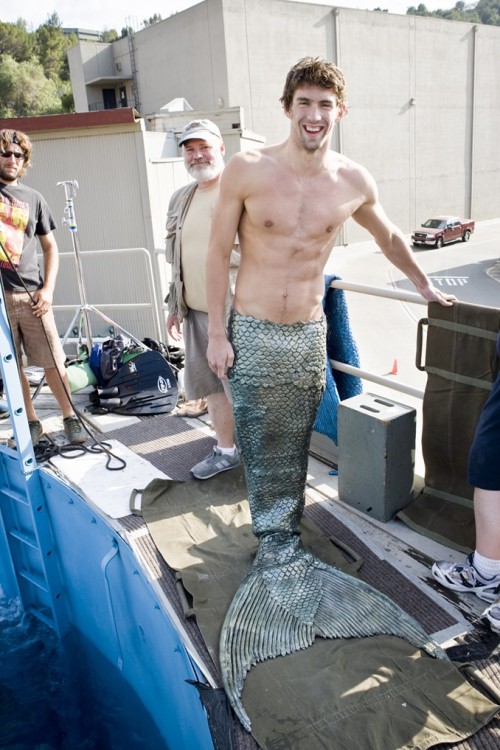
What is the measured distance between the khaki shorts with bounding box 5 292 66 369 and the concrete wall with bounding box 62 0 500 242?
2592cm

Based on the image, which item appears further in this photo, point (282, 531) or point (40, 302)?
point (40, 302)

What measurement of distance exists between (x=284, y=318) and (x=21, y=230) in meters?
1.98

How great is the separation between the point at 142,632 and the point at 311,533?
87 cm

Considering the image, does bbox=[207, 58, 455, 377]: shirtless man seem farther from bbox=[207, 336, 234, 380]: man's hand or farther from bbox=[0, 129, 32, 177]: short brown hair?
bbox=[0, 129, 32, 177]: short brown hair

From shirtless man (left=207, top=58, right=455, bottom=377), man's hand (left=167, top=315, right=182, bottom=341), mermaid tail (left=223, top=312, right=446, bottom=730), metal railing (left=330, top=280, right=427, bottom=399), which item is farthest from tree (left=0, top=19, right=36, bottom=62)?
mermaid tail (left=223, top=312, right=446, bottom=730)

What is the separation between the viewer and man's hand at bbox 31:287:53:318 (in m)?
3.69

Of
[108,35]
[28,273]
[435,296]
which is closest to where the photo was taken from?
[435,296]

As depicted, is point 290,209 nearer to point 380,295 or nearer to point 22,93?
point 380,295

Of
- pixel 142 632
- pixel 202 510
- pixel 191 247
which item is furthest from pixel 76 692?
pixel 191 247

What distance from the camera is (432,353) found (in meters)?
2.84

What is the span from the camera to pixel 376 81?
99.1ft

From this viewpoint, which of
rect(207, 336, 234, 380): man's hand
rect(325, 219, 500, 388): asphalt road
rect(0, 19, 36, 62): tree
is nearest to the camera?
rect(207, 336, 234, 380): man's hand

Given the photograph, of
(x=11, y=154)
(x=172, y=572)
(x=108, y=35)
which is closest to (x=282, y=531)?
(x=172, y=572)

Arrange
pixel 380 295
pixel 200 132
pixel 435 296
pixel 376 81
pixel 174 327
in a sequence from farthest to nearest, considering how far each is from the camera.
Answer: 1. pixel 376 81
2. pixel 174 327
3. pixel 380 295
4. pixel 200 132
5. pixel 435 296
